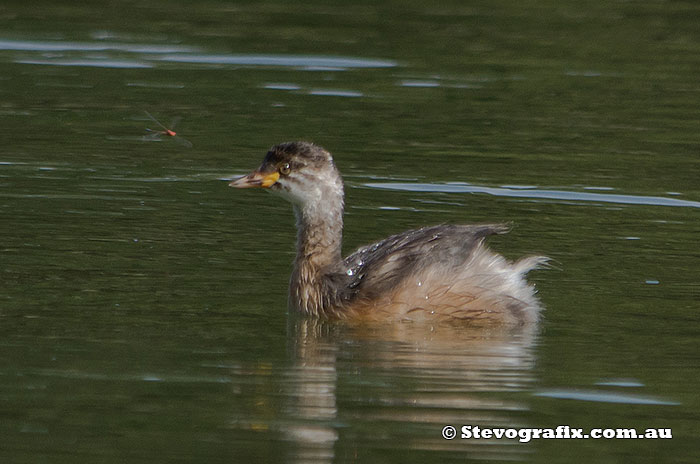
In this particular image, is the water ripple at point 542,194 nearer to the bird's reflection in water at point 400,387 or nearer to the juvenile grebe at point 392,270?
the juvenile grebe at point 392,270

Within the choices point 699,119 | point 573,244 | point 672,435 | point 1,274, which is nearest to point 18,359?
point 1,274

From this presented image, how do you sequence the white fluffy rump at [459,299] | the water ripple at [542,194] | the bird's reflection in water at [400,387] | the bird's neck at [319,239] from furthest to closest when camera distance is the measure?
the water ripple at [542,194] < the bird's neck at [319,239] < the white fluffy rump at [459,299] < the bird's reflection in water at [400,387]

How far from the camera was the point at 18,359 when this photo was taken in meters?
7.25

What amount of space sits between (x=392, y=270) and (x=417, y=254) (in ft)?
0.55

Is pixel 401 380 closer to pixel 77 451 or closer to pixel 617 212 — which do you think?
pixel 77 451

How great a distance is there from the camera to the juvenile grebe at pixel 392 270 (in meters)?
8.45

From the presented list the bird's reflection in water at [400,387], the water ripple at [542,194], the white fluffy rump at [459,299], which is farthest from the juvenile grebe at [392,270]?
the water ripple at [542,194]

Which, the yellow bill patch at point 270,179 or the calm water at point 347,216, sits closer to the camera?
the calm water at point 347,216

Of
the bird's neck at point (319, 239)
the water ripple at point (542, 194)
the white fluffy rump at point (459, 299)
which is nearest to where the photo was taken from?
the white fluffy rump at point (459, 299)

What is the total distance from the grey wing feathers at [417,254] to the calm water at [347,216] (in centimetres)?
32

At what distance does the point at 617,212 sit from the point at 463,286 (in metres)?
2.70

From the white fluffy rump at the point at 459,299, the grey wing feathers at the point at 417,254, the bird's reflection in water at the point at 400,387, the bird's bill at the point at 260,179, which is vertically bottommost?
the bird's reflection in water at the point at 400,387

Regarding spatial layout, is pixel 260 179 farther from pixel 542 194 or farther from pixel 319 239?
pixel 542 194

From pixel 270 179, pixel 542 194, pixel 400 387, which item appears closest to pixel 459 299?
pixel 270 179
